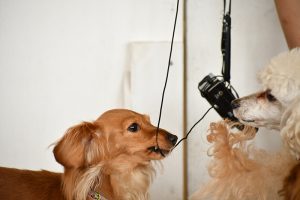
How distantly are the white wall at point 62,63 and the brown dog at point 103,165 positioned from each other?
49 centimetres

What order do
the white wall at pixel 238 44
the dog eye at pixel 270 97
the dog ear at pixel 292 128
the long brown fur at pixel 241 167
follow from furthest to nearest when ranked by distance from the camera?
the white wall at pixel 238 44 < the long brown fur at pixel 241 167 < the dog eye at pixel 270 97 < the dog ear at pixel 292 128

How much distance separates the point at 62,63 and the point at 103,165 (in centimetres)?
70

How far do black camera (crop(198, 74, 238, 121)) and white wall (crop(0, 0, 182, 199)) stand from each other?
0.48 meters

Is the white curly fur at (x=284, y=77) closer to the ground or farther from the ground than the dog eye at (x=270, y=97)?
farther from the ground

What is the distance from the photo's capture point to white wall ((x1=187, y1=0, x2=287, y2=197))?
153cm

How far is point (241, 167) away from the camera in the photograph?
1164 mm

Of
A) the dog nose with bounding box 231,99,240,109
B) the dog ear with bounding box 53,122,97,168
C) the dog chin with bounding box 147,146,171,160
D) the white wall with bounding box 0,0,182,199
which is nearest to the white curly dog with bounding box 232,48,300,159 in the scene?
the dog nose with bounding box 231,99,240,109

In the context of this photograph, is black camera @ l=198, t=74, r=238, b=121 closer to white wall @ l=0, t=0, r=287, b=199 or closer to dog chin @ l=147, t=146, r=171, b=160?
dog chin @ l=147, t=146, r=171, b=160

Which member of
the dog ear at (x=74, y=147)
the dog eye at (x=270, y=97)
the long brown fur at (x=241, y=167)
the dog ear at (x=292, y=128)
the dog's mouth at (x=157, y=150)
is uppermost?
the dog eye at (x=270, y=97)

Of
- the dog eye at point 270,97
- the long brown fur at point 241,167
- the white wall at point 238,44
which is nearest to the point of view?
the dog eye at point 270,97

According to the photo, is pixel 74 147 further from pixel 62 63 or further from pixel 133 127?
pixel 62 63

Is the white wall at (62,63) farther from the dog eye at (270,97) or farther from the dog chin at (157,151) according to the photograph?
the dog eye at (270,97)

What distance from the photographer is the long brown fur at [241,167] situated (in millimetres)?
1124

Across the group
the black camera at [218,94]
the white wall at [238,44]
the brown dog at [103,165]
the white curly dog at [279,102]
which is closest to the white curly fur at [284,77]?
the white curly dog at [279,102]
